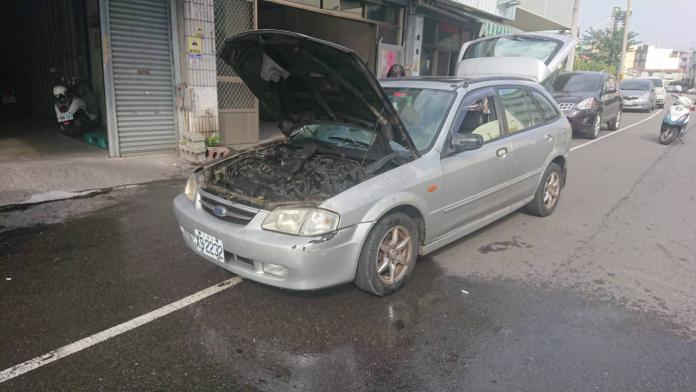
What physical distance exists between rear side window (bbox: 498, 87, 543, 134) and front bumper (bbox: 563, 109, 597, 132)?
8025mm

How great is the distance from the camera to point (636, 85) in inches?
914

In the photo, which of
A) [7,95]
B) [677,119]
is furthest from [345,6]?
[677,119]

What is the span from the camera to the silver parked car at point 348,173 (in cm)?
318

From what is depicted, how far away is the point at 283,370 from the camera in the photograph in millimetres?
2752

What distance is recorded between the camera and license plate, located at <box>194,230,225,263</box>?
11.1ft

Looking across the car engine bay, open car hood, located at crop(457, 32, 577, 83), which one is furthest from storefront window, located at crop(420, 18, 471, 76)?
the car engine bay

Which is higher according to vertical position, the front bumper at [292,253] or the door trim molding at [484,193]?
the door trim molding at [484,193]

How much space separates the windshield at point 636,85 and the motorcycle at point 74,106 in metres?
23.2

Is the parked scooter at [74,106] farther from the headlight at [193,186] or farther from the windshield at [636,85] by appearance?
the windshield at [636,85]

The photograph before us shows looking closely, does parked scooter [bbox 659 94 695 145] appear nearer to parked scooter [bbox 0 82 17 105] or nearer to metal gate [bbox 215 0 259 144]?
metal gate [bbox 215 0 259 144]

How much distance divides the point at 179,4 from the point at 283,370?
7.36m

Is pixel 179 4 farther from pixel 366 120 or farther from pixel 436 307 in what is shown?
pixel 436 307

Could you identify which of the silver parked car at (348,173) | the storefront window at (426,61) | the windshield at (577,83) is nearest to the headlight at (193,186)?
the silver parked car at (348,173)

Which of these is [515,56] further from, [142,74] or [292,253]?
[292,253]
